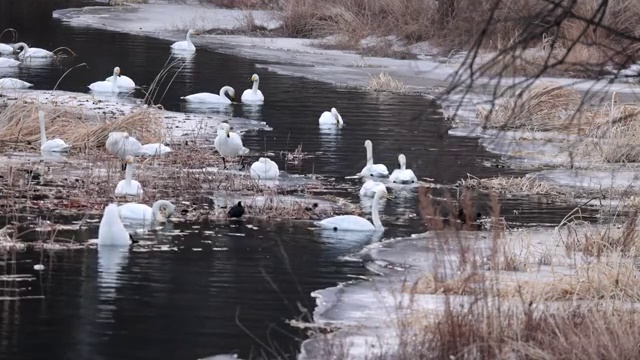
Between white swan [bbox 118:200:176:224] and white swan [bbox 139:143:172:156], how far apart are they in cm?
390

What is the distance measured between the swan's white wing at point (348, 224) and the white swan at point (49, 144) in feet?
16.6

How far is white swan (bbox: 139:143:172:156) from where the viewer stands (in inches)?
662

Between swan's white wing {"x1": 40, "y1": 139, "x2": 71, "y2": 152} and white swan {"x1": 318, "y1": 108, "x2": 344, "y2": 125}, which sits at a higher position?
white swan {"x1": 318, "y1": 108, "x2": 344, "y2": 125}

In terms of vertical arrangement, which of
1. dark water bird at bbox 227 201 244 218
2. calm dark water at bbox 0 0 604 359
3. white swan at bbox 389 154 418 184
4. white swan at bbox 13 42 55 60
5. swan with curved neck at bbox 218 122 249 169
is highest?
white swan at bbox 13 42 55 60

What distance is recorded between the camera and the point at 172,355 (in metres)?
8.26

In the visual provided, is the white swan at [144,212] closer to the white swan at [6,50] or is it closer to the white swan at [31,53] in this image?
the white swan at [31,53]

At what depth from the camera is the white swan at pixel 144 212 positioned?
42.0 feet

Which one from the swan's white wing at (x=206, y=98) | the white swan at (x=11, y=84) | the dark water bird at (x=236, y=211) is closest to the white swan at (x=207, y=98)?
the swan's white wing at (x=206, y=98)

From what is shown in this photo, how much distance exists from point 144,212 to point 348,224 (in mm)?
1937

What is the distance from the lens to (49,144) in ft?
54.9

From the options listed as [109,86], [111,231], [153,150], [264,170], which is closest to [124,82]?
[109,86]

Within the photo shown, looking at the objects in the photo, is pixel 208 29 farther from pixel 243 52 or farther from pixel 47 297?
pixel 47 297

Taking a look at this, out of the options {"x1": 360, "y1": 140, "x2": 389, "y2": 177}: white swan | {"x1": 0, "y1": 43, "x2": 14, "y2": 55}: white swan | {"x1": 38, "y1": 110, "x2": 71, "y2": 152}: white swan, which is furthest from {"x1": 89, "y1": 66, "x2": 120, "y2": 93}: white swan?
{"x1": 360, "y1": 140, "x2": 389, "y2": 177}: white swan

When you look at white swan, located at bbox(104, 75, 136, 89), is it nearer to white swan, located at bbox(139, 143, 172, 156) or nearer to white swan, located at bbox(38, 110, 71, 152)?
white swan, located at bbox(38, 110, 71, 152)
